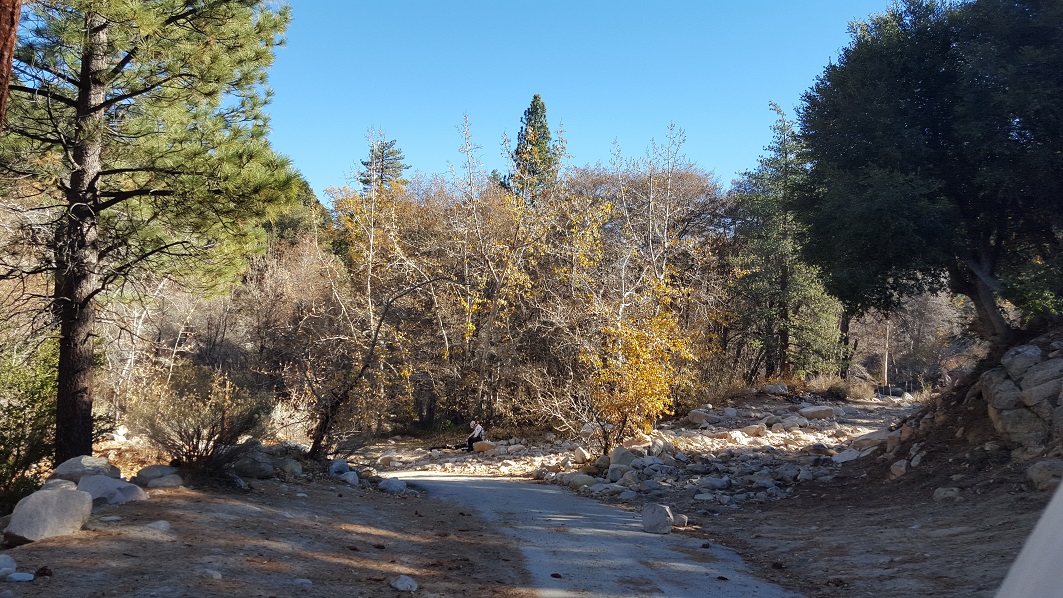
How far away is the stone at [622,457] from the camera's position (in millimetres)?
13320

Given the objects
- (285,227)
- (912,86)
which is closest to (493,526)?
(912,86)

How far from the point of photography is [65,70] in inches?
370

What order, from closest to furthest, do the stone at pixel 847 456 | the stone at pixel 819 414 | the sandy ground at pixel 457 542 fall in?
the sandy ground at pixel 457 542 → the stone at pixel 847 456 → the stone at pixel 819 414

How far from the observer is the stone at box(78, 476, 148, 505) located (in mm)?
6531

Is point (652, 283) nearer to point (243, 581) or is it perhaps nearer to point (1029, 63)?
point (1029, 63)

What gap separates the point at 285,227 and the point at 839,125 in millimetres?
31147

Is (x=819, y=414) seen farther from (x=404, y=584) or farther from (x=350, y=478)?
(x=404, y=584)

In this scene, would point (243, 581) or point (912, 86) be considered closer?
point (243, 581)

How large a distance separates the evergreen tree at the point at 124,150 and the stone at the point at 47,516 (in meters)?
3.96

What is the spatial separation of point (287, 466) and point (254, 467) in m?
0.82

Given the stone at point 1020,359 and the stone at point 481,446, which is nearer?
the stone at point 1020,359

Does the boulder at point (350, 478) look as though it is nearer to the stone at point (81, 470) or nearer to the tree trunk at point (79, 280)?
the tree trunk at point (79, 280)

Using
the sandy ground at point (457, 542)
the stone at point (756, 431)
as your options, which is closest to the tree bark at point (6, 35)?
the sandy ground at point (457, 542)

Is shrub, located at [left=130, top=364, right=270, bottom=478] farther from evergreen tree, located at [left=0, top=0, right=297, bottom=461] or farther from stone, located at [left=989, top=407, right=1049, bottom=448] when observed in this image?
stone, located at [left=989, top=407, right=1049, bottom=448]
